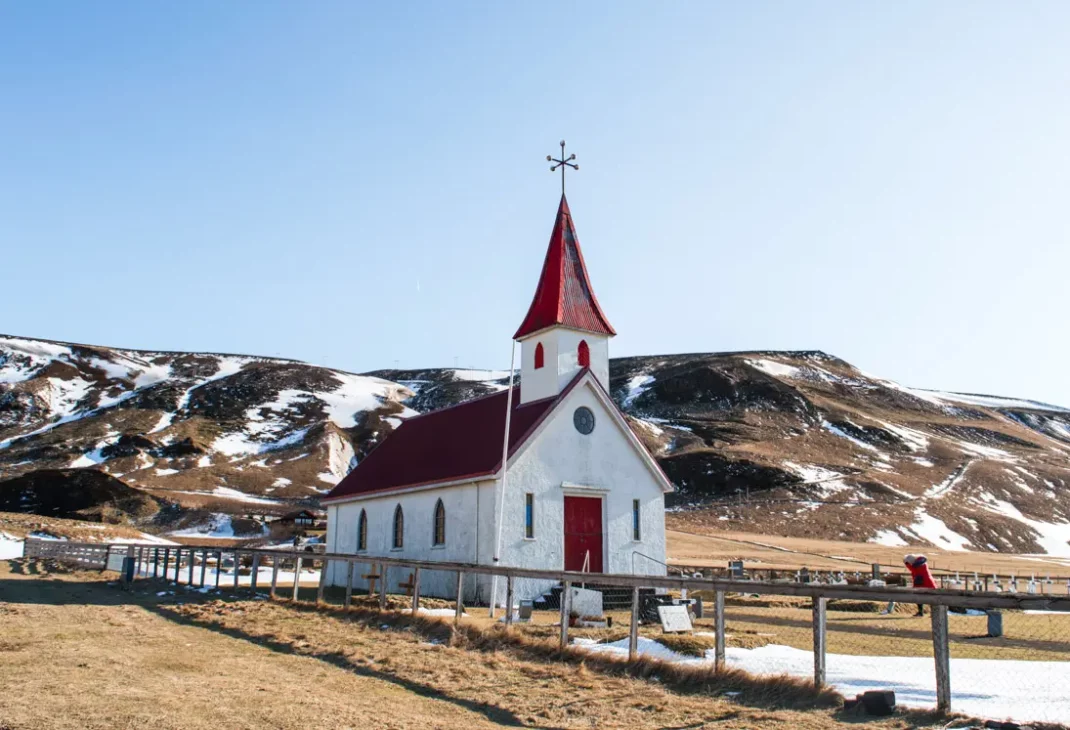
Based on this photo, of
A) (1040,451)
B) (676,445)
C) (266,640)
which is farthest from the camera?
(1040,451)

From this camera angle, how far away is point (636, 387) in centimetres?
15500

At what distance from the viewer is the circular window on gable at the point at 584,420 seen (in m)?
29.2

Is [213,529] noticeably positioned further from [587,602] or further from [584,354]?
[587,602]

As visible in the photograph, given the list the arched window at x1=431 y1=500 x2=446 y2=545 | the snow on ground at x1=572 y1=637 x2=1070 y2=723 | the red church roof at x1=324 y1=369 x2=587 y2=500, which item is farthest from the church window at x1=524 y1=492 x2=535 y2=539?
the snow on ground at x1=572 y1=637 x2=1070 y2=723

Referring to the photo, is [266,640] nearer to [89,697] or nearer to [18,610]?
[89,697]

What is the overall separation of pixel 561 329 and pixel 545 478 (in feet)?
16.6

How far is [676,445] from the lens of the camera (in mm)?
112750

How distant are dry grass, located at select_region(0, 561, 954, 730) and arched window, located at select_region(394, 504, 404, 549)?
13299 millimetres

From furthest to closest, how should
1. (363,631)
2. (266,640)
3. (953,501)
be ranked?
1. (953,501)
2. (363,631)
3. (266,640)

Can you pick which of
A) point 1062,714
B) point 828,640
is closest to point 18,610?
point 828,640

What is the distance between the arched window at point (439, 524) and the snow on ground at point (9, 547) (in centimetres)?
2147

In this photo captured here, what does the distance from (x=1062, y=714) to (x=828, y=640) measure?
8.26 metres

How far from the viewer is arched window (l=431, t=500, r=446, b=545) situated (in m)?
29.5

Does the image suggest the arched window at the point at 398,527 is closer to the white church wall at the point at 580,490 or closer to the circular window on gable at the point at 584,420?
the white church wall at the point at 580,490
